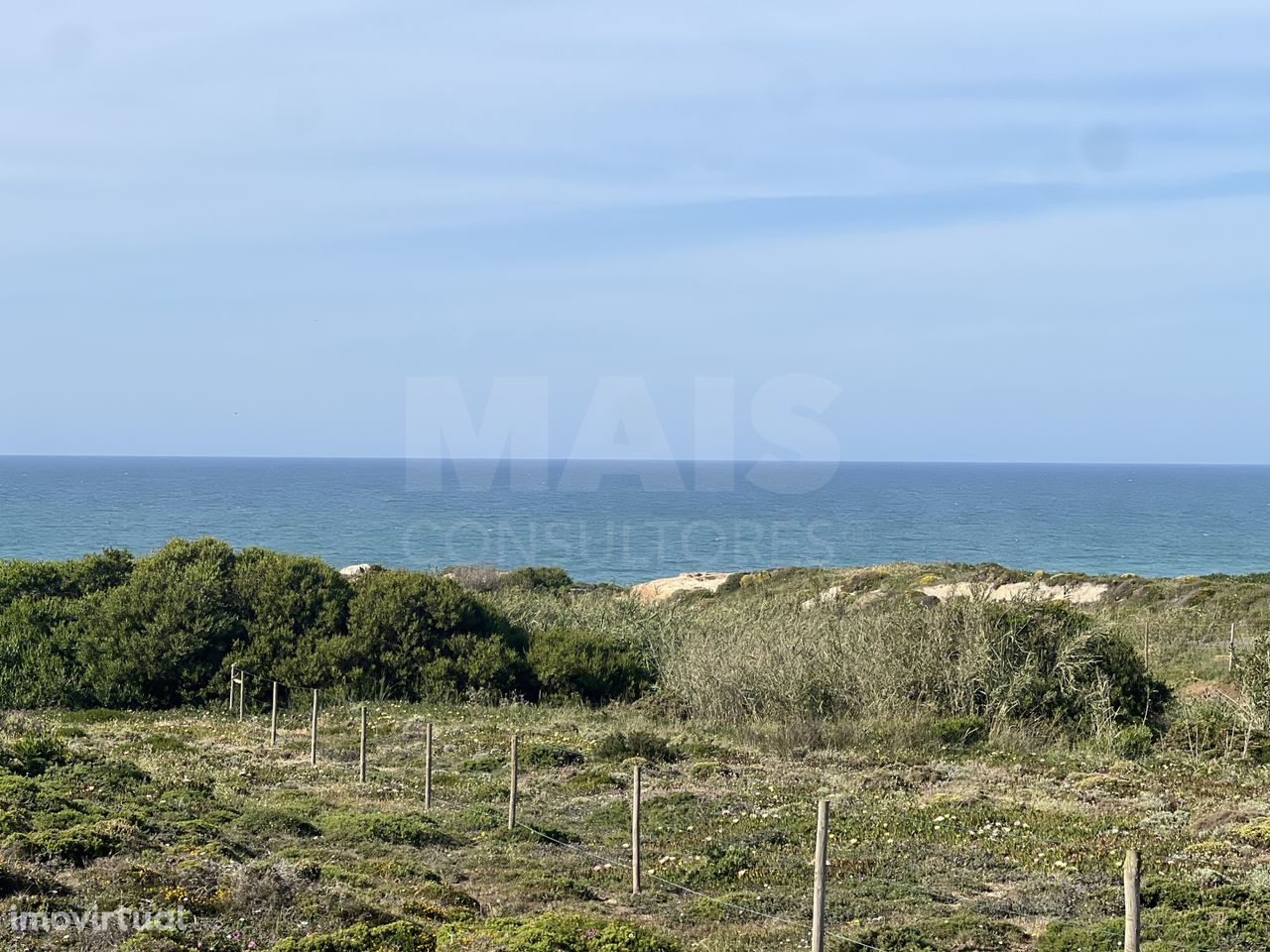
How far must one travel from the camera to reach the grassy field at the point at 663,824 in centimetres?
835

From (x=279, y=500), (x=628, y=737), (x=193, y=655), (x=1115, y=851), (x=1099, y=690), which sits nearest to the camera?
(x=1115, y=851)

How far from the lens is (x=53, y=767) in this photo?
13242 millimetres

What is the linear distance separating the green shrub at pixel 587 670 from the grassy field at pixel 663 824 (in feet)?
5.27

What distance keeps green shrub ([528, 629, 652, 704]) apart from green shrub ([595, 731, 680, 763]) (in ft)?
20.6

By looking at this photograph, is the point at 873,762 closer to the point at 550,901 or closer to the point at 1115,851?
the point at 1115,851

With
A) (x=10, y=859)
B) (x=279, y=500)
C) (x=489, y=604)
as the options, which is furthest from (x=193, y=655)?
(x=279, y=500)

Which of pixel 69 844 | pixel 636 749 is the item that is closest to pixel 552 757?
pixel 636 749

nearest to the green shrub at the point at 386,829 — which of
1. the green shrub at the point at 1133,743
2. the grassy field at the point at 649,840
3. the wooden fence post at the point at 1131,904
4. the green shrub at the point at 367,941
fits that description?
the grassy field at the point at 649,840

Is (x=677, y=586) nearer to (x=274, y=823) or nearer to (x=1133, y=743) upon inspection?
(x=1133, y=743)

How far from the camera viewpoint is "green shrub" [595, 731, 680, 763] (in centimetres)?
1639

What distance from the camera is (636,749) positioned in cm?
1655

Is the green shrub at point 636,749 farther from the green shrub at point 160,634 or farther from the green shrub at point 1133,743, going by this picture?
the green shrub at point 160,634

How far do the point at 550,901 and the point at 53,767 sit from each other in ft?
23.1

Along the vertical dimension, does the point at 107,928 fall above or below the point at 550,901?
above
